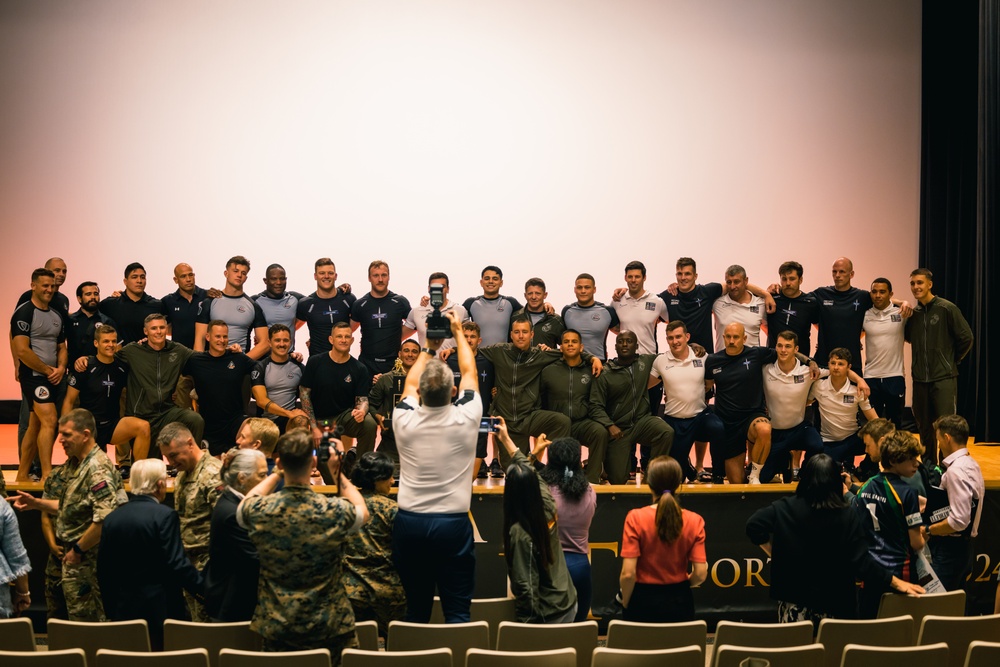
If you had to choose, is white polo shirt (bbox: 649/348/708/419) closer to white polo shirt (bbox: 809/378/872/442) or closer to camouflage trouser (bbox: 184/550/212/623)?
white polo shirt (bbox: 809/378/872/442)

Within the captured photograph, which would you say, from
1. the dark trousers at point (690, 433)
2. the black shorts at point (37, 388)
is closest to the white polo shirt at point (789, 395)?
the dark trousers at point (690, 433)

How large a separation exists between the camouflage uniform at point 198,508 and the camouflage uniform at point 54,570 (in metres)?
0.73

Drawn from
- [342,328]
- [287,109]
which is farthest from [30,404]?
[287,109]

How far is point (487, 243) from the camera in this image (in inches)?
357

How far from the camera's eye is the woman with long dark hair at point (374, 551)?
3.59 m

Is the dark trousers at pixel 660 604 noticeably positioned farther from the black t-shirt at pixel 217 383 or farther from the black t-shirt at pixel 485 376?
the black t-shirt at pixel 217 383

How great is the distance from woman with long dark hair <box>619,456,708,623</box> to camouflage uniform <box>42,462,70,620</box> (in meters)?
2.69

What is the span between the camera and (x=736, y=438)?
21.3 ft

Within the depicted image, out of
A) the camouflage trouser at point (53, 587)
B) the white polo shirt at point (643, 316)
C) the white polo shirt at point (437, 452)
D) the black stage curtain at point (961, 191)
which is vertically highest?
the black stage curtain at point (961, 191)

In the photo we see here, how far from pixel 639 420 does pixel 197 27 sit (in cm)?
590

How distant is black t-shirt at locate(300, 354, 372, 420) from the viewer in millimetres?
6590

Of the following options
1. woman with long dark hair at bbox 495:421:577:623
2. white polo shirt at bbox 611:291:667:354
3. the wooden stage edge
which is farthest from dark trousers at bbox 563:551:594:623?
white polo shirt at bbox 611:291:667:354

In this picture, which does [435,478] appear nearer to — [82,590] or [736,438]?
[82,590]

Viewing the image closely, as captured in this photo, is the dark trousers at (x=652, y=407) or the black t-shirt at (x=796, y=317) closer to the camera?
the dark trousers at (x=652, y=407)
